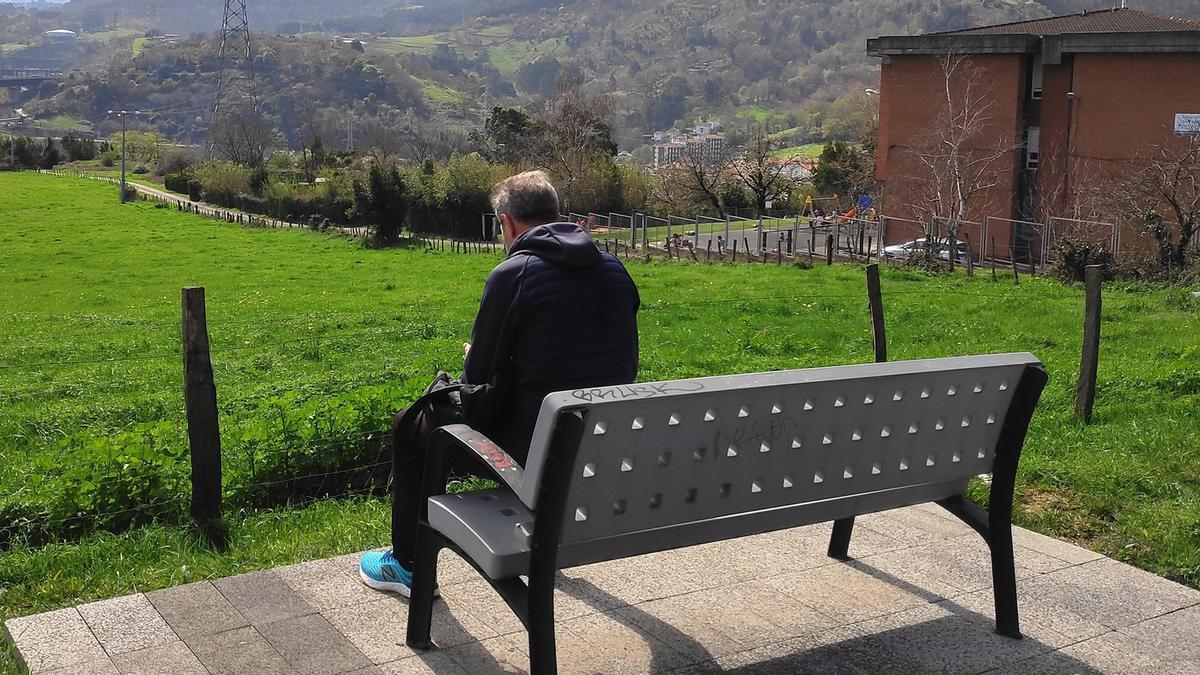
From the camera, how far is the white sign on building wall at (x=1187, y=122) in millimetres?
41469

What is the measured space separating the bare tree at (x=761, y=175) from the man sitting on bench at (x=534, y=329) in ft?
219

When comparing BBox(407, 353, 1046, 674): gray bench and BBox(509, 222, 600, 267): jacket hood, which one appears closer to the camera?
BBox(407, 353, 1046, 674): gray bench

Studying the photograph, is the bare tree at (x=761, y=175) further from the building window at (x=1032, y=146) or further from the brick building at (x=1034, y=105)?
the building window at (x=1032, y=146)

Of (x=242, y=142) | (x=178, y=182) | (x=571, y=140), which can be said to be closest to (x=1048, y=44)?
(x=571, y=140)

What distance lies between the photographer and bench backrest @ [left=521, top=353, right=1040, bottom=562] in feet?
11.2

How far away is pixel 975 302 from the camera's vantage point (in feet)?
58.2

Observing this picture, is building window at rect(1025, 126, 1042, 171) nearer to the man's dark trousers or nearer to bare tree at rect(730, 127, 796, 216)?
bare tree at rect(730, 127, 796, 216)

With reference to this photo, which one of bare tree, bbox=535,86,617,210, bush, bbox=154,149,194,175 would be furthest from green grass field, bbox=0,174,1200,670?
bush, bbox=154,149,194,175

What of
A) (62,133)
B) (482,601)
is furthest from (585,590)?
(62,133)

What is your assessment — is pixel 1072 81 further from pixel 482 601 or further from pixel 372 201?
pixel 482 601

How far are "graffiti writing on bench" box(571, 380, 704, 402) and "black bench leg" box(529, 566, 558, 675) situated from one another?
21.6 inches

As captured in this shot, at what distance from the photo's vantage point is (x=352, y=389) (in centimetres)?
891

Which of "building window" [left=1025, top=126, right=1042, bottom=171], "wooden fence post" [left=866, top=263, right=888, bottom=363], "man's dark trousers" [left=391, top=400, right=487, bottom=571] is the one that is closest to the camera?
"man's dark trousers" [left=391, top=400, right=487, bottom=571]

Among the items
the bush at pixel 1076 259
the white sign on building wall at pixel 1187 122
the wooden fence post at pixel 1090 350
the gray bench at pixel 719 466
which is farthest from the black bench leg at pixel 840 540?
the white sign on building wall at pixel 1187 122
